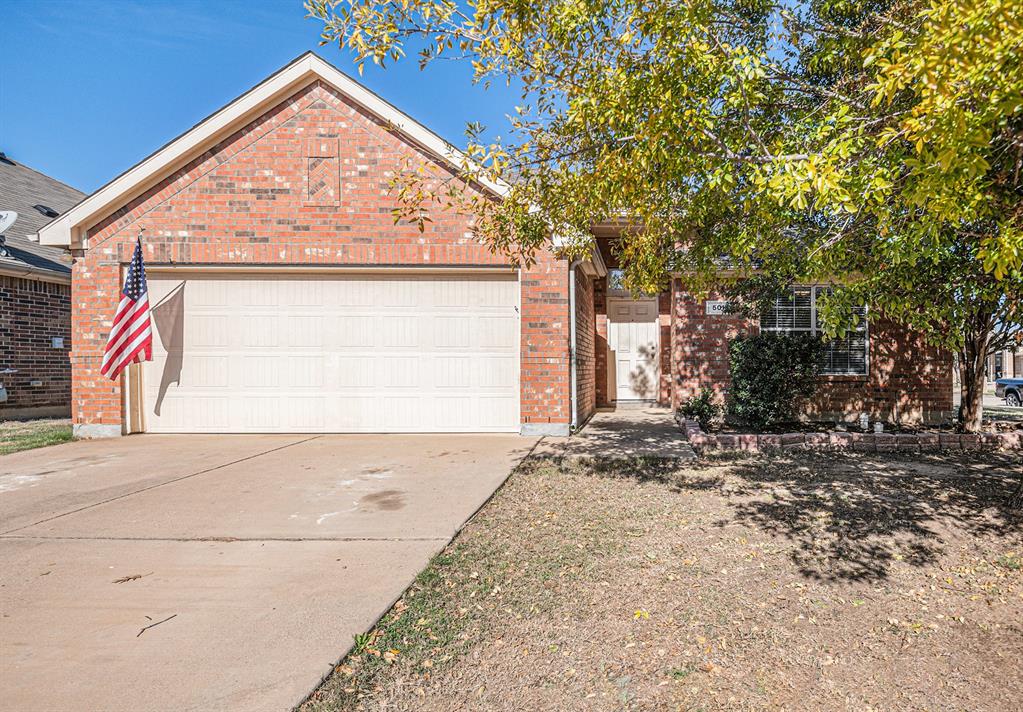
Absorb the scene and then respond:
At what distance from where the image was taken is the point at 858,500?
5.11 metres

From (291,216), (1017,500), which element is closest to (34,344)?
(291,216)

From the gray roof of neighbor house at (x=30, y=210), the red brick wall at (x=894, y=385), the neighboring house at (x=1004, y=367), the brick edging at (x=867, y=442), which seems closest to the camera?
the brick edging at (x=867, y=442)

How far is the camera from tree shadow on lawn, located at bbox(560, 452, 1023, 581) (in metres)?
3.87

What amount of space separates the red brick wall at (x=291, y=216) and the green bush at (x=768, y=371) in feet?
9.11

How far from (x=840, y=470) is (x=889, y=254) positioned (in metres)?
3.08

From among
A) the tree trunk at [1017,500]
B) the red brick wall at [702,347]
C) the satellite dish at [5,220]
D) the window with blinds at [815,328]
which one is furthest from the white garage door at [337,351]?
the tree trunk at [1017,500]

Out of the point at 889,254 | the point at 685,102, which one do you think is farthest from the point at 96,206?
the point at 889,254

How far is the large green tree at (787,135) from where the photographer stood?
9.20 feet

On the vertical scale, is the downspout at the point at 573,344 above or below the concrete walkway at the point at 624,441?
above

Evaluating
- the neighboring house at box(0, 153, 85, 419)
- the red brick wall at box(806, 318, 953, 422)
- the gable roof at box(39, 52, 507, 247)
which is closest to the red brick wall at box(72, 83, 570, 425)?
the gable roof at box(39, 52, 507, 247)

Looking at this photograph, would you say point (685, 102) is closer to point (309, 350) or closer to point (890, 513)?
Answer: point (890, 513)

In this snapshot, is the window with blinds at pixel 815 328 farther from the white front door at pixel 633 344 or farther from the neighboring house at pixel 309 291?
the neighboring house at pixel 309 291

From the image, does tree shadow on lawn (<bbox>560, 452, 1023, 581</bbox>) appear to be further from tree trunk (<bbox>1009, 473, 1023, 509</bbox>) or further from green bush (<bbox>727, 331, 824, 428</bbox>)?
green bush (<bbox>727, 331, 824, 428</bbox>)

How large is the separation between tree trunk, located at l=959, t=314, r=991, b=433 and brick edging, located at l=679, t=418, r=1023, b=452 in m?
0.66
